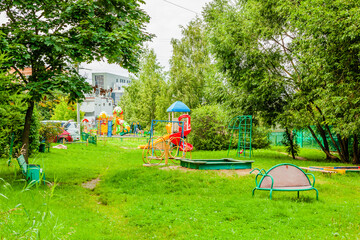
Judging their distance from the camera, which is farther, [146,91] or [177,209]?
[146,91]

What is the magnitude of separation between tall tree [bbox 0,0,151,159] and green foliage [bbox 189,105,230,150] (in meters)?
13.6

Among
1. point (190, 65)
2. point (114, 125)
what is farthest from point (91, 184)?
point (114, 125)

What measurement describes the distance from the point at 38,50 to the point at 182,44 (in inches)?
1271

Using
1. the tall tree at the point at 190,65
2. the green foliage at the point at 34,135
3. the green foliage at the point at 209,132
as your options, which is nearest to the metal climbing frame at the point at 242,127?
the green foliage at the point at 209,132

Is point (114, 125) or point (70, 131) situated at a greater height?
point (114, 125)

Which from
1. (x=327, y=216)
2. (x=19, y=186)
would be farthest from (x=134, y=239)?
(x=19, y=186)

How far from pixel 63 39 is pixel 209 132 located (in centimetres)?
1604

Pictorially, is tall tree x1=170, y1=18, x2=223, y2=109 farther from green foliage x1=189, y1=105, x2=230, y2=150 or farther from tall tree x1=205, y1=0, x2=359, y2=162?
tall tree x1=205, y1=0, x2=359, y2=162

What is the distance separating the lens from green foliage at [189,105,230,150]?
23203 millimetres

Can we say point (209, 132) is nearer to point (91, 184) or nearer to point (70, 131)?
point (70, 131)

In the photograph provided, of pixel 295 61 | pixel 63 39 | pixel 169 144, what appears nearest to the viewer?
pixel 63 39

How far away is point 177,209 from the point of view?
6824mm

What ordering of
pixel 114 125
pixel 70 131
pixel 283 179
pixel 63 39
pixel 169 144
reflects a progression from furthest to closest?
pixel 114 125 → pixel 70 131 → pixel 169 144 → pixel 63 39 → pixel 283 179

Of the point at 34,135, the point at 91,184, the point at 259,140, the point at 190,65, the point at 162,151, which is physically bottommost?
the point at 91,184
